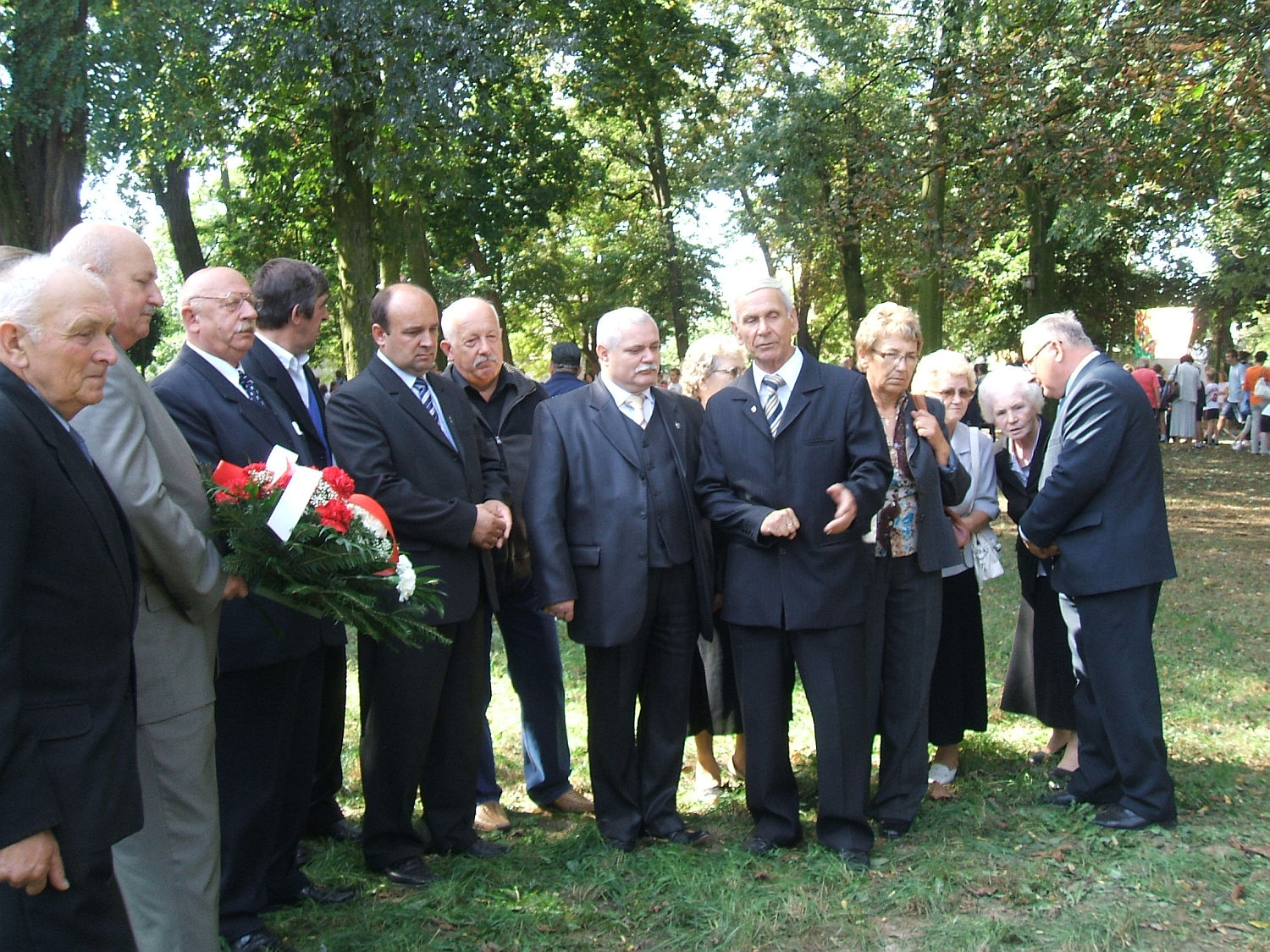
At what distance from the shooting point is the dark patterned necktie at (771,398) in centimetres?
500

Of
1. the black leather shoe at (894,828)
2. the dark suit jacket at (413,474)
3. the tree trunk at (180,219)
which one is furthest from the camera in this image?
the tree trunk at (180,219)

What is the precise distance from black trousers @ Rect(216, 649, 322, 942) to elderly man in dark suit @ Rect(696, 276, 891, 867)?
1.86 meters

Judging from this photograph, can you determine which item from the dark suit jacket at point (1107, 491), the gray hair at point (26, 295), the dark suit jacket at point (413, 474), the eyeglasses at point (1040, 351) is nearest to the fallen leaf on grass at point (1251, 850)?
the dark suit jacket at point (1107, 491)

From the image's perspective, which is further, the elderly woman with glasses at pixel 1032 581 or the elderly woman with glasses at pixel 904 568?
the elderly woman with glasses at pixel 1032 581

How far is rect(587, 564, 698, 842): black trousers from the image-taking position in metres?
5.08

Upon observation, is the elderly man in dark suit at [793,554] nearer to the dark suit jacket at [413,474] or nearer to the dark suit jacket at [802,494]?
the dark suit jacket at [802,494]

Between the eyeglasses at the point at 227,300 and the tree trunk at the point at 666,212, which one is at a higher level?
the tree trunk at the point at 666,212

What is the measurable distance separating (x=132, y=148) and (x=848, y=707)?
31.2ft

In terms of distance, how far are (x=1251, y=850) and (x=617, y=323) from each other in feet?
11.3

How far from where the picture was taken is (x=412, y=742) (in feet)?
15.5

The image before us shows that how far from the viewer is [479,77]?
12617 millimetres

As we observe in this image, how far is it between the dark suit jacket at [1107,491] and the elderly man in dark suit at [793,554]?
33.9 inches

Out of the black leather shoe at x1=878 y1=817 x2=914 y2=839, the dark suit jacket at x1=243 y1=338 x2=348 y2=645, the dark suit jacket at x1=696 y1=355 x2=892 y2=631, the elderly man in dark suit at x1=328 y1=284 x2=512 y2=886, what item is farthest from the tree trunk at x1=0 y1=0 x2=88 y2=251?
the black leather shoe at x1=878 y1=817 x2=914 y2=839

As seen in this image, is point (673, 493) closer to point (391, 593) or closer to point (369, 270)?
point (391, 593)
